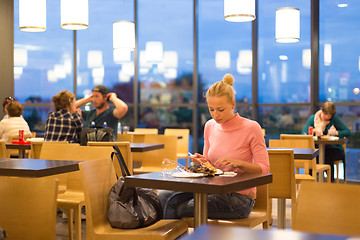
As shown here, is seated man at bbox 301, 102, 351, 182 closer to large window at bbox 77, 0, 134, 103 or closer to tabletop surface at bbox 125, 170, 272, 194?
large window at bbox 77, 0, 134, 103

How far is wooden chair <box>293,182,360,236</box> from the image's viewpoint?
1.98 metres

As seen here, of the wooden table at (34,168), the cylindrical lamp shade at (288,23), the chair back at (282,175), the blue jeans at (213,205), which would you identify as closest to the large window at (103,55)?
the cylindrical lamp shade at (288,23)

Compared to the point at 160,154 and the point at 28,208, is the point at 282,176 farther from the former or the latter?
the point at 28,208

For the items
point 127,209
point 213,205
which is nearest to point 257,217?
point 213,205

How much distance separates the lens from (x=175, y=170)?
300 cm

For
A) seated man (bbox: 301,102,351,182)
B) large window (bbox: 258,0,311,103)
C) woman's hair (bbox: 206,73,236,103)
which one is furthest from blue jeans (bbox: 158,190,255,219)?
large window (bbox: 258,0,311,103)

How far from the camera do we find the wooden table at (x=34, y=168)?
3067mm

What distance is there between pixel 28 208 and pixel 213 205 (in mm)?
1142

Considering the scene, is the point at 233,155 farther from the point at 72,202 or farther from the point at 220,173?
the point at 72,202

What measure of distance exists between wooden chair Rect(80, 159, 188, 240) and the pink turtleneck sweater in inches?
20.8

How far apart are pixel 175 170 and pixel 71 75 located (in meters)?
7.46

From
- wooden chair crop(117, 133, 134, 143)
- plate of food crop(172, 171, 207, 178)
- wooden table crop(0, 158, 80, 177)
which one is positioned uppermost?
plate of food crop(172, 171, 207, 178)

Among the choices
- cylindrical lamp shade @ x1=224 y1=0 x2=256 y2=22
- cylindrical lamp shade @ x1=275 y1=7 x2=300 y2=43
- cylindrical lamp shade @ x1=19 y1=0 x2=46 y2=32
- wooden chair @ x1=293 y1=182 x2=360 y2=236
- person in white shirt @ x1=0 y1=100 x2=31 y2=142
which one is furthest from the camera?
cylindrical lamp shade @ x1=275 y1=7 x2=300 y2=43

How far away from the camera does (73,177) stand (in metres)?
4.11
